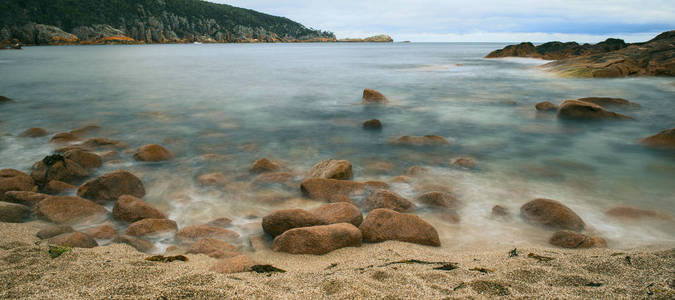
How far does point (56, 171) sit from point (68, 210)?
1.69 m

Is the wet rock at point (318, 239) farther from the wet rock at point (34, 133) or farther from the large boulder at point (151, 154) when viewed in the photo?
the wet rock at point (34, 133)

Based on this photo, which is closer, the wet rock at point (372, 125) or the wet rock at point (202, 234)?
the wet rock at point (202, 234)

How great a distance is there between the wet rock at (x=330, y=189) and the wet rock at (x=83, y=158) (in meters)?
4.12

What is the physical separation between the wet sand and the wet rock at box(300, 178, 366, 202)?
1.92 m

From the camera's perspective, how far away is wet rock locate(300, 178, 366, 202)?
5.51 metres

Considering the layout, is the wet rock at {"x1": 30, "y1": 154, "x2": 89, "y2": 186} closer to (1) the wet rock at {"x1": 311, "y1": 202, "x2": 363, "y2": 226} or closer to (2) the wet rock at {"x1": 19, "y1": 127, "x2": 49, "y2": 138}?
(2) the wet rock at {"x1": 19, "y1": 127, "x2": 49, "y2": 138}

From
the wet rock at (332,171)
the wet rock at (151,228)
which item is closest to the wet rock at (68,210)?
the wet rock at (151,228)

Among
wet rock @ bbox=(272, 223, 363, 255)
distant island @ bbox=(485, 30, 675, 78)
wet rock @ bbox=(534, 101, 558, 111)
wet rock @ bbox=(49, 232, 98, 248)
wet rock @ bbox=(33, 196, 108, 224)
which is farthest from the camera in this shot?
distant island @ bbox=(485, 30, 675, 78)

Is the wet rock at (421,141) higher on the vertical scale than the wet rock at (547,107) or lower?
lower

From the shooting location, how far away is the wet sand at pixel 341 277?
2461 millimetres

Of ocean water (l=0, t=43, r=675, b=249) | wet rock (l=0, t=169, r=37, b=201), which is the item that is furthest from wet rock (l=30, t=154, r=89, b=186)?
ocean water (l=0, t=43, r=675, b=249)

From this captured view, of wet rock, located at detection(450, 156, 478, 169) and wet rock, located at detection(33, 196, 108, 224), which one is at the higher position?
wet rock, located at detection(450, 156, 478, 169)

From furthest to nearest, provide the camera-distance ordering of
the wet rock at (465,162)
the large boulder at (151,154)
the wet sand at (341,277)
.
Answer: the large boulder at (151,154) → the wet rock at (465,162) → the wet sand at (341,277)

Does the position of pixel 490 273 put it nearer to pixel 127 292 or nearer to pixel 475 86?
pixel 127 292
